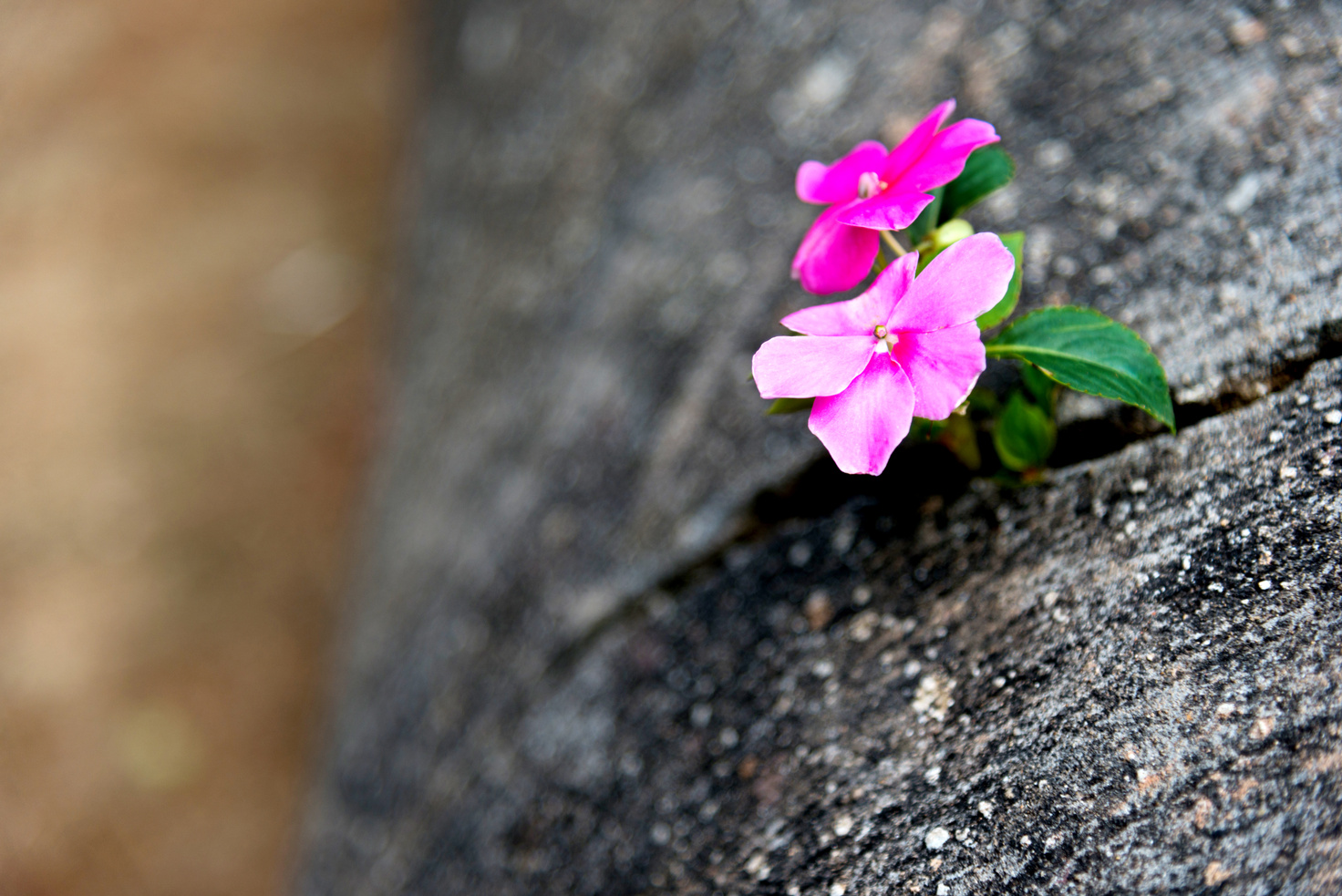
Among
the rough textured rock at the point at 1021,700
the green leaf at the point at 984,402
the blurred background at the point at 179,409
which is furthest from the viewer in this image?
the blurred background at the point at 179,409

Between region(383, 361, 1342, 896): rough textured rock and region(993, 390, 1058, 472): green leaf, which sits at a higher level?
region(993, 390, 1058, 472): green leaf

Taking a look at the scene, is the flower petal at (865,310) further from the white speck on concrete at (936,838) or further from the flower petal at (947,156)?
the white speck on concrete at (936,838)

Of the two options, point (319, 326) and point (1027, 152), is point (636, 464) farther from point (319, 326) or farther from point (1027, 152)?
point (319, 326)

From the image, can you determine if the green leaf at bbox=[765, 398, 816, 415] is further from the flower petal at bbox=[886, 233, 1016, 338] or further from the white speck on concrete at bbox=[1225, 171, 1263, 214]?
the white speck on concrete at bbox=[1225, 171, 1263, 214]

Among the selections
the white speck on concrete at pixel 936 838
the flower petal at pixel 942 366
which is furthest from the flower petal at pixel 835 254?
the white speck on concrete at pixel 936 838

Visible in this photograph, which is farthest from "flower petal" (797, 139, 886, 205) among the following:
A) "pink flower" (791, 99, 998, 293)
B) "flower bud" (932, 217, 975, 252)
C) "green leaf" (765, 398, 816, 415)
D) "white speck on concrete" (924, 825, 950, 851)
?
"white speck on concrete" (924, 825, 950, 851)

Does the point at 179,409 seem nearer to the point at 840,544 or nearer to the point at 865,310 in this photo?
the point at 840,544

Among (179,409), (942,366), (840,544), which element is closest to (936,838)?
(840,544)
